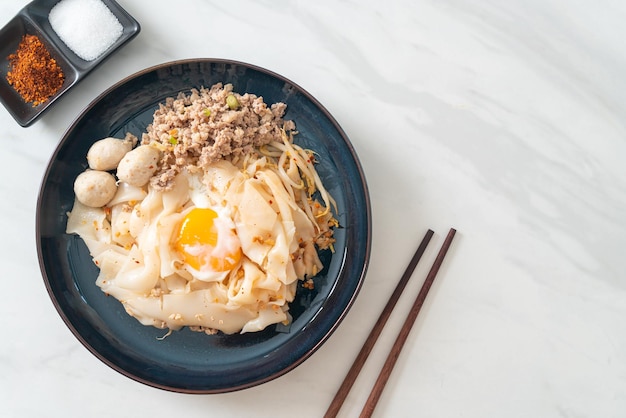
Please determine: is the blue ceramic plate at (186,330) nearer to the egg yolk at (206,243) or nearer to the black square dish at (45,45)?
the black square dish at (45,45)

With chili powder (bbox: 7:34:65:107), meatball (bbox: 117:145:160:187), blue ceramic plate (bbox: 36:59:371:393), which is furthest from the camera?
chili powder (bbox: 7:34:65:107)

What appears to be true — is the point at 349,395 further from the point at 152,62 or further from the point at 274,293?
the point at 152,62

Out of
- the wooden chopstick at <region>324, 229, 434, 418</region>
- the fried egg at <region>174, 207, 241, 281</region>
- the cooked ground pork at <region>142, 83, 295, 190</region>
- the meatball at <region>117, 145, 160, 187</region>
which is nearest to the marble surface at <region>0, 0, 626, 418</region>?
the wooden chopstick at <region>324, 229, 434, 418</region>

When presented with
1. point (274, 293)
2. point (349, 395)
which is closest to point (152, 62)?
point (274, 293)

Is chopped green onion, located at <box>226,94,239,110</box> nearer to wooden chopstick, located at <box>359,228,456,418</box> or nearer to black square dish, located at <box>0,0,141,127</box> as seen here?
black square dish, located at <box>0,0,141,127</box>

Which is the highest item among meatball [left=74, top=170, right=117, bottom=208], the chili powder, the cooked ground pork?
the cooked ground pork

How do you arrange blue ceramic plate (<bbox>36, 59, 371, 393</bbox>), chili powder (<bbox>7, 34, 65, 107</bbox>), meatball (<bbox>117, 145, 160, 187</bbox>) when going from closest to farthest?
meatball (<bbox>117, 145, 160, 187</bbox>) → blue ceramic plate (<bbox>36, 59, 371, 393</bbox>) → chili powder (<bbox>7, 34, 65, 107</bbox>)
